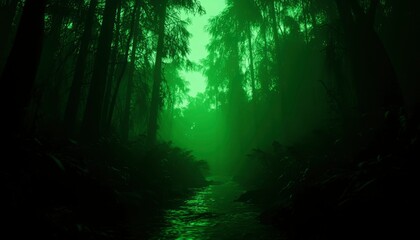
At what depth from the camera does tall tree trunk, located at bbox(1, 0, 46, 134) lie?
4.08 meters

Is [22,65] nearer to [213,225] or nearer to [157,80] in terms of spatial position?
[213,225]

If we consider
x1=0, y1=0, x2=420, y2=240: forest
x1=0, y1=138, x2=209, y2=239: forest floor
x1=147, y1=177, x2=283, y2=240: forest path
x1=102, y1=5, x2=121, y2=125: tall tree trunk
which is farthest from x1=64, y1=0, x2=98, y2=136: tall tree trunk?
x1=147, y1=177, x2=283, y2=240: forest path

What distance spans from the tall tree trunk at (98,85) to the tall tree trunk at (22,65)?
4.54 metres

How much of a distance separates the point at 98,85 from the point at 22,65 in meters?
4.82

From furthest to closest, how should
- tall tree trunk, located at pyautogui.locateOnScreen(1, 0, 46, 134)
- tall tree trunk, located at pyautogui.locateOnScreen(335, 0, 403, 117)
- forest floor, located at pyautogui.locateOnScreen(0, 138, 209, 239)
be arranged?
tall tree trunk, located at pyautogui.locateOnScreen(335, 0, 403, 117) < tall tree trunk, located at pyautogui.locateOnScreen(1, 0, 46, 134) < forest floor, located at pyautogui.locateOnScreen(0, 138, 209, 239)

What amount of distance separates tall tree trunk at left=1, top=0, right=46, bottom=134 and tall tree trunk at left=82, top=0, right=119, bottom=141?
4542mm

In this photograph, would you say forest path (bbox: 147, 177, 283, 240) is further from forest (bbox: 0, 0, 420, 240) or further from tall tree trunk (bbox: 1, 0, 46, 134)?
tall tree trunk (bbox: 1, 0, 46, 134)

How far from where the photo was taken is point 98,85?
9.05m

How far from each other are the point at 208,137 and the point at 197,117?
4729 mm

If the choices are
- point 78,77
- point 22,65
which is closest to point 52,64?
point 78,77

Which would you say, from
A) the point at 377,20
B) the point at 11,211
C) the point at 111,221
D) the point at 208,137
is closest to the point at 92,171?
the point at 111,221

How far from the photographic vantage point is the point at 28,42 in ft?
14.4

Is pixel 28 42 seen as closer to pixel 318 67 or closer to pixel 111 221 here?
pixel 111 221

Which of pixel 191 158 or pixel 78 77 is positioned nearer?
pixel 78 77
